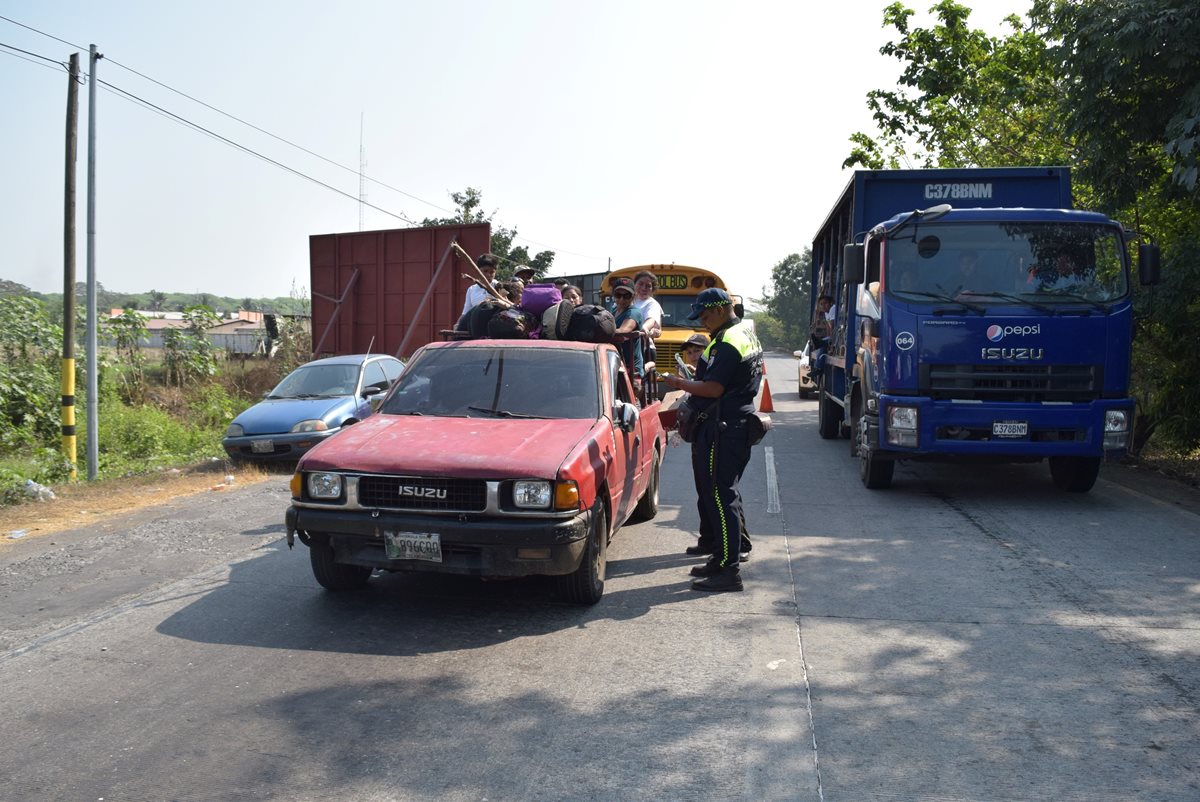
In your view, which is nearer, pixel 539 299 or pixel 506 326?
pixel 506 326

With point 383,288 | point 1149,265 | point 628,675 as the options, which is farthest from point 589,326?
point 383,288

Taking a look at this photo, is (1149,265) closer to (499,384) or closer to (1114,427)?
(1114,427)

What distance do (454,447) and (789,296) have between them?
340 feet

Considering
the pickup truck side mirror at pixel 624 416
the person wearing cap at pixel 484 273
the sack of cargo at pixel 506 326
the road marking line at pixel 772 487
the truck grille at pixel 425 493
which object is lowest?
the road marking line at pixel 772 487

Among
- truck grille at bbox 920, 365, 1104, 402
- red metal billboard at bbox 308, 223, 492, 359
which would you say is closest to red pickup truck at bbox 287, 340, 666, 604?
truck grille at bbox 920, 365, 1104, 402

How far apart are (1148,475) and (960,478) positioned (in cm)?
262

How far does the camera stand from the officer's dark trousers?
648 centimetres

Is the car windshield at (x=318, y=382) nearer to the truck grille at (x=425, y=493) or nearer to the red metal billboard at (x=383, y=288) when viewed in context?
the red metal billboard at (x=383, y=288)

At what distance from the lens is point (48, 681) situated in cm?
→ 485

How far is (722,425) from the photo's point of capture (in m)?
6.62

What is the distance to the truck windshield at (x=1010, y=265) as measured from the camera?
9.36 meters

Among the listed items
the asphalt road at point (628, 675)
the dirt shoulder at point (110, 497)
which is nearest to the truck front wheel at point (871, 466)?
the asphalt road at point (628, 675)

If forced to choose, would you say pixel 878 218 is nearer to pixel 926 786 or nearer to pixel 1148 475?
pixel 1148 475

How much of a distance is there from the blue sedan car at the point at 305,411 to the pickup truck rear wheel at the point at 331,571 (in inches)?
204
